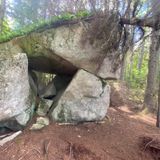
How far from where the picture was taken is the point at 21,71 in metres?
4.95

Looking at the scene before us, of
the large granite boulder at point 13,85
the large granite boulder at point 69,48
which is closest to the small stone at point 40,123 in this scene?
the large granite boulder at point 13,85

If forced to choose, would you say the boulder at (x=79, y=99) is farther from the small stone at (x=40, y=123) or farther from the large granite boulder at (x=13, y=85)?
the large granite boulder at (x=13, y=85)

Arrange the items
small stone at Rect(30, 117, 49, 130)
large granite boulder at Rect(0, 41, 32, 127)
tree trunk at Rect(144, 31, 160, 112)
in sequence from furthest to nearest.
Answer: tree trunk at Rect(144, 31, 160, 112), small stone at Rect(30, 117, 49, 130), large granite boulder at Rect(0, 41, 32, 127)

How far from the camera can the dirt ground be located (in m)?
4.32

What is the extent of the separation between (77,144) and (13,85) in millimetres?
1773

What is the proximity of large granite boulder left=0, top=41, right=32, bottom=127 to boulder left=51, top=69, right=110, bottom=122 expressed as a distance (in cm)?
80

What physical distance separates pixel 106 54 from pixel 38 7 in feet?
22.5

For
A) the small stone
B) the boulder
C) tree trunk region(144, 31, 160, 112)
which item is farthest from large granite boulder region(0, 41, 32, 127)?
tree trunk region(144, 31, 160, 112)

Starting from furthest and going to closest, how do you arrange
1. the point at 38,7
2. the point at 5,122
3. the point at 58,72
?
the point at 38,7, the point at 58,72, the point at 5,122

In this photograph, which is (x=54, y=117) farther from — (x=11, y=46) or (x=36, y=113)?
(x=11, y=46)

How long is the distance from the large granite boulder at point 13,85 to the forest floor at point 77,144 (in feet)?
1.46

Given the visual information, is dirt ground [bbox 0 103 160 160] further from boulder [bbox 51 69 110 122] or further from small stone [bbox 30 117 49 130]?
boulder [bbox 51 69 110 122]

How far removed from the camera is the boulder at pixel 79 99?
17.9ft

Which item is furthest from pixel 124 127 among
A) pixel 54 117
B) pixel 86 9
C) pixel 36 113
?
pixel 86 9
